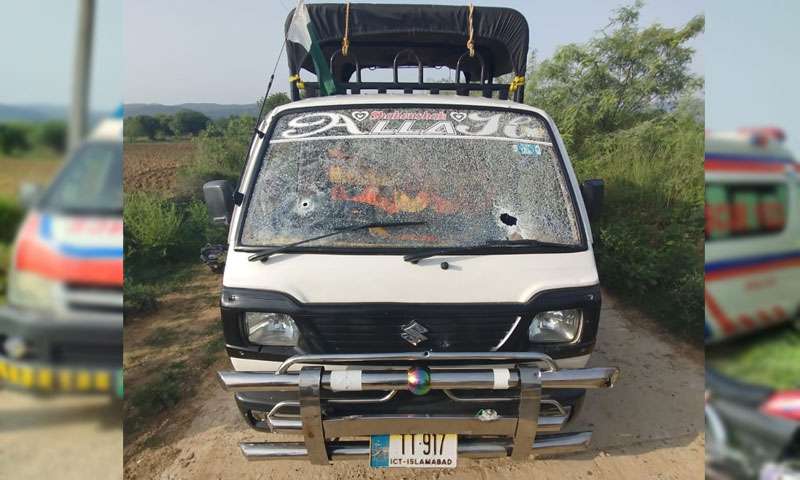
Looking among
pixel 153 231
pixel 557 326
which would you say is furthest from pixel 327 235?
pixel 153 231

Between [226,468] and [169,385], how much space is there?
112cm

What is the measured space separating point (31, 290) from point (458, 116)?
2.23 m

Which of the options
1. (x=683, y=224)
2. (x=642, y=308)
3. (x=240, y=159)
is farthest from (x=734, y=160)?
(x=240, y=159)

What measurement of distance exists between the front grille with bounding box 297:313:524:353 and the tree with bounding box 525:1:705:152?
8504 millimetres

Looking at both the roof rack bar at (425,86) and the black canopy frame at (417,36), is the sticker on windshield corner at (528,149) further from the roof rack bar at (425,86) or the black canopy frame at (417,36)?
the roof rack bar at (425,86)

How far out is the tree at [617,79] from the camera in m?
9.04

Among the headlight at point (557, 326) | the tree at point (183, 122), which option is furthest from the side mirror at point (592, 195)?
the tree at point (183, 122)

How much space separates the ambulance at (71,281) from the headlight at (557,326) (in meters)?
1.71

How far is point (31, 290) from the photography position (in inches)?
34.7

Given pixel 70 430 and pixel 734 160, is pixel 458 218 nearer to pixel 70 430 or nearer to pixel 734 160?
pixel 734 160

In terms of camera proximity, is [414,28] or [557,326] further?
[414,28]

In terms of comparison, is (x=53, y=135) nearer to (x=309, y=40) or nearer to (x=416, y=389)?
(x=416, y=389)

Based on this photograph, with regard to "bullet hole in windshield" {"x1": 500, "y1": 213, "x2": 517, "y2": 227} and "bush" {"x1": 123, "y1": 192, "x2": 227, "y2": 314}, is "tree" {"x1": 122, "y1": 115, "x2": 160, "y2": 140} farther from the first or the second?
"bush" {"x1": 123, "y1": 192, "x2": 227, "y2": 314}

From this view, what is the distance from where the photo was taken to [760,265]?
0.99 m
